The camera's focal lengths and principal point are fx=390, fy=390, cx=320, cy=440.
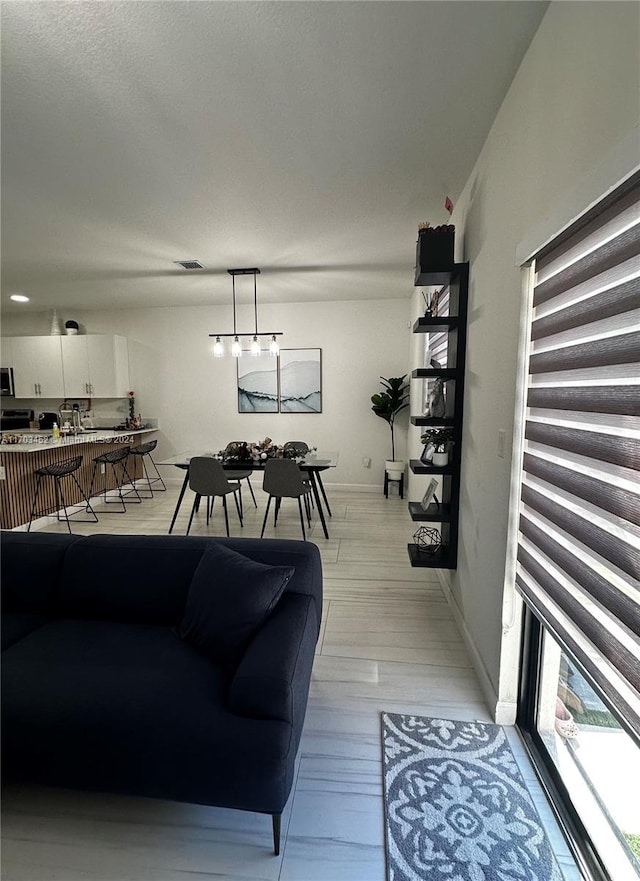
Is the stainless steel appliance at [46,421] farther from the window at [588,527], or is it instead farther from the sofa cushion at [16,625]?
the window at [588,527]

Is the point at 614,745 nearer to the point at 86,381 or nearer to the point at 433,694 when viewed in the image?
the point at 433,694

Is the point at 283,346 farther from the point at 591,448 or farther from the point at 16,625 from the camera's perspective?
the point at 591,448

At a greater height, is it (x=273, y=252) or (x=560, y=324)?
(x=273, y=252)

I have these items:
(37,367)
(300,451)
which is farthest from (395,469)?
(37,367)

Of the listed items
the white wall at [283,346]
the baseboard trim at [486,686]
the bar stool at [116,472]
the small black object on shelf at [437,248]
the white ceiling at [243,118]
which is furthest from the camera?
the white wall at [283,346]

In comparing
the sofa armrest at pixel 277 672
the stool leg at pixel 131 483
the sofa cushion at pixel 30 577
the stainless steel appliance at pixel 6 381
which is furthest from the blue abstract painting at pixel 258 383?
the sofa armrest at pixel 277 672

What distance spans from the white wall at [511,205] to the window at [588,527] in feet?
0.39

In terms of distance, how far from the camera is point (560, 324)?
50.5 inches

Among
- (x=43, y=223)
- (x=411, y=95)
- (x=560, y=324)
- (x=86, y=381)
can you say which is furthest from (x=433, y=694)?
(x=86, y=381)

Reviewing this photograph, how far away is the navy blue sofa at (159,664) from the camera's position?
1.16 m

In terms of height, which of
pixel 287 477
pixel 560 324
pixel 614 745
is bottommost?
pixel 614 745

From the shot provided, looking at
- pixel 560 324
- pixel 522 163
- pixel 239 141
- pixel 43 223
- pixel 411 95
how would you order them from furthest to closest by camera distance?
1. pixel 43 223
2. pixel 239 141
3. pixel 411 95
4. pixel 522 163
5. pixel 560 324

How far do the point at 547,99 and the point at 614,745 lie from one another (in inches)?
87.0

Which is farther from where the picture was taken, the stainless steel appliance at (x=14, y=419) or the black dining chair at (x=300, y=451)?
the stainless steel appliance at (x=14, y=419)
